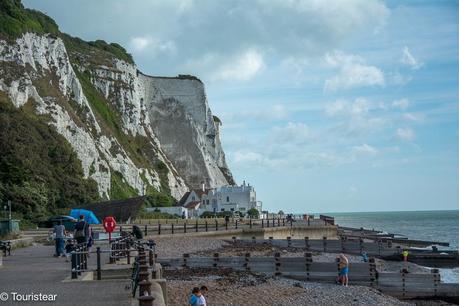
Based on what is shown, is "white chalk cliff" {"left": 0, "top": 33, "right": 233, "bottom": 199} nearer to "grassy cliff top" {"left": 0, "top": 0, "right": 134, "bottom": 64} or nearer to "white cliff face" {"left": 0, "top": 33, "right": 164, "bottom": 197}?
"white cliff face" {"left": 0, "top": 33, "right": 164, "bottom": 197}

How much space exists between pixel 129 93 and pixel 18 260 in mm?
88826

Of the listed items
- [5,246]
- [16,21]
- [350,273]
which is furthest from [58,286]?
[16,21]

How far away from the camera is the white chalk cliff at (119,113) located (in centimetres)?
7294

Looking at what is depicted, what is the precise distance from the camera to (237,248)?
37.9m

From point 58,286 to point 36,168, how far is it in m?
52.0

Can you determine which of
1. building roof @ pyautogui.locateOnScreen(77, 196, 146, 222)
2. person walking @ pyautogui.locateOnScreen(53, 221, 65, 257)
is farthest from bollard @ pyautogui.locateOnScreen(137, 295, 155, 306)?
building roof @ pyautogui.locateOnScreen(77, 196, 146, 222)

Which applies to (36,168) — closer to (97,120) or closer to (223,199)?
(97,120)

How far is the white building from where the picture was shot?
101438 millimetres

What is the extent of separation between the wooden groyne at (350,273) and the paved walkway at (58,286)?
7114 mm

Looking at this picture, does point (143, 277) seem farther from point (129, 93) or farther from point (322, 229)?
point (129, 93)

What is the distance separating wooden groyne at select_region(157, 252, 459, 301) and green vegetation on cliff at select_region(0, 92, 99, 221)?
34.6 metres

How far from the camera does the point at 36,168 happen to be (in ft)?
207

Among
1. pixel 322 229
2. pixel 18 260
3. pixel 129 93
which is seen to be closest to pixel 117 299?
pixel 18 260

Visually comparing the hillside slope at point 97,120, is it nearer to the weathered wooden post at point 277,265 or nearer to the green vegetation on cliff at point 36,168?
the green vegetation on cliff at point 36,168
